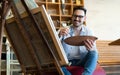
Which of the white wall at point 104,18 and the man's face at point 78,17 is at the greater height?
the man's face at point 78,17

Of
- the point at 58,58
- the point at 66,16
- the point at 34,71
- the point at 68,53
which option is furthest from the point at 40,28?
the point at 66,16

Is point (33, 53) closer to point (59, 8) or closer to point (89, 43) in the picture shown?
point (89, 43)

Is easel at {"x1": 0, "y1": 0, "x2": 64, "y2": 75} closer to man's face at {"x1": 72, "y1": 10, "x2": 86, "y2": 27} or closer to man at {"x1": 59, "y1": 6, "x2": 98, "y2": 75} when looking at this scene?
man at {"x1": 59, "y1": 6, "x2": 98, "y2": 75}

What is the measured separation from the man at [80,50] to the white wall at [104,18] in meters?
3.07

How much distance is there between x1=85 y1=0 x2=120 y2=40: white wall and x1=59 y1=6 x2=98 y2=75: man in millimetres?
3073

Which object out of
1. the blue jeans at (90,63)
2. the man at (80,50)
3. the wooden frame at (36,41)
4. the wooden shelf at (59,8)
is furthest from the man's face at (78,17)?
the wooden shelf at (59,8)

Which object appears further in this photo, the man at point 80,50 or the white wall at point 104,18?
the white wall at point 104,18

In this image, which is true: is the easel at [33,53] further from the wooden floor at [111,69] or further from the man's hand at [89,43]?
the wooden floor at [111,69]

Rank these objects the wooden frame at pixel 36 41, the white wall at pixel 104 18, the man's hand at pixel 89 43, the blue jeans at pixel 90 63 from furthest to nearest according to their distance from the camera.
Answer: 1. the white wall at pixel 104 18
2. the blue jeans at pixel 90 63
3. the man's hand at pixel 89 43
4. the wooden frame at pixel 36 41

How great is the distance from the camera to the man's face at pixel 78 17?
2.61m

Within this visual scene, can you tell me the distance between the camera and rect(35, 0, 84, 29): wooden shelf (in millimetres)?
5320

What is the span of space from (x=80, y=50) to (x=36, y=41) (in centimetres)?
77

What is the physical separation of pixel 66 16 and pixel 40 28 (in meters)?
3.64

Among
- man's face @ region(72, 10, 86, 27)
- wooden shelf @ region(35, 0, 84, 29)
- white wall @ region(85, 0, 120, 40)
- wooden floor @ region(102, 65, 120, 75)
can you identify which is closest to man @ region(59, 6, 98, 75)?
man's face @ region(72, 10, 86, 27)
